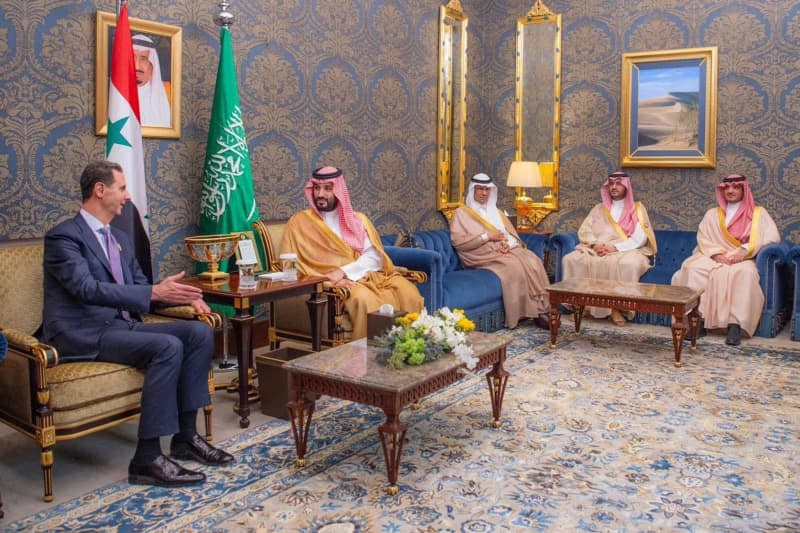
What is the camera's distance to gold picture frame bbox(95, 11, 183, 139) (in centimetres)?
493

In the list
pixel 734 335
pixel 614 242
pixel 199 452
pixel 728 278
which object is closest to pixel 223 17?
pixel 199 452

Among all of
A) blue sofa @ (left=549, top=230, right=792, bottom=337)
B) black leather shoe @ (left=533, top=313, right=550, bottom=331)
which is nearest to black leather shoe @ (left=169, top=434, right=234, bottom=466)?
black leather shoe @ (left=533, top=313, right=550, bottom=331)

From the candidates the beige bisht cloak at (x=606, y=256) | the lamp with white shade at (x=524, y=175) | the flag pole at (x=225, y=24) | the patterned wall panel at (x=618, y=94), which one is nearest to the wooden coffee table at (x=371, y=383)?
the flag pole at (x=225, y=24)

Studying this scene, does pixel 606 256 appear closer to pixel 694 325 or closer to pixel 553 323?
pixel 694 325

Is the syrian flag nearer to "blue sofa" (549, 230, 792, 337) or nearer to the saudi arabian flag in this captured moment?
the saudi arabian flag

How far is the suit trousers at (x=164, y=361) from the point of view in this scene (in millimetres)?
3518

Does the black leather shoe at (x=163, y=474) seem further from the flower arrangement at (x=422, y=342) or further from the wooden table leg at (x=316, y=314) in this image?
the wooden table leg at (x=316, y=314)

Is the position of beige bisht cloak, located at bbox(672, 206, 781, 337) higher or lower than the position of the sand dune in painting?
lower

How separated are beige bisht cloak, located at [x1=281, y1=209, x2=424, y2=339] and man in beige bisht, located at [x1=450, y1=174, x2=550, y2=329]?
1503 mm

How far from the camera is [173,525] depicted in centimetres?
310

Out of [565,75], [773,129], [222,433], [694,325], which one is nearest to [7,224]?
[222,433]

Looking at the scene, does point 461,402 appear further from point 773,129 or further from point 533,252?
point 773,129

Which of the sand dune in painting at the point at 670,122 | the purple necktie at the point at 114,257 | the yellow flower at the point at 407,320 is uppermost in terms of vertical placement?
the sand dune in painting at the point at 670,122

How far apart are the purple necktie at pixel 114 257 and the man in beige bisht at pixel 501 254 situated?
4.03 meters
